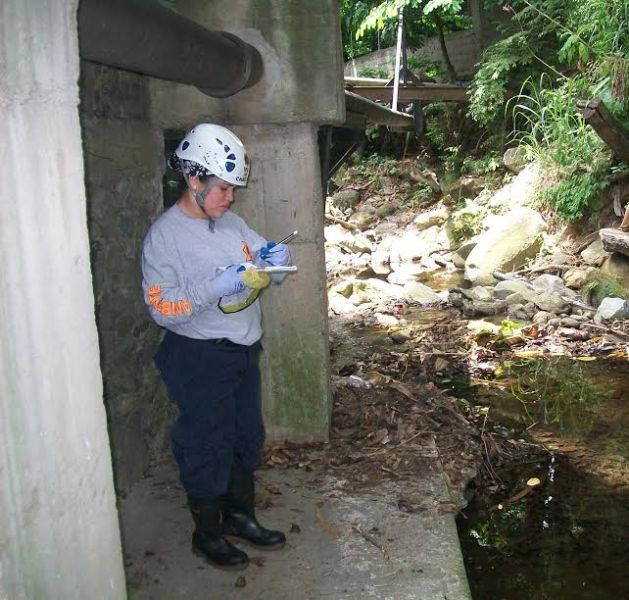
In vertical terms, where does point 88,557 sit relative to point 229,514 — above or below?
above

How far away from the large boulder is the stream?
16.5 ft

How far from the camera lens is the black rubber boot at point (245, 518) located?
3.92m

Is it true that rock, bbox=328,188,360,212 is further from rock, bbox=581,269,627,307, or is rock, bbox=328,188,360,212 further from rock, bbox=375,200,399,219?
rock, bbox=581,269,627,307

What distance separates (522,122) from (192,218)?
13.8 meters

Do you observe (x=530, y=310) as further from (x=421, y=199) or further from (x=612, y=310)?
(x=421, y=199)


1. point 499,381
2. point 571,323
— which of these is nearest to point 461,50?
point 571,323

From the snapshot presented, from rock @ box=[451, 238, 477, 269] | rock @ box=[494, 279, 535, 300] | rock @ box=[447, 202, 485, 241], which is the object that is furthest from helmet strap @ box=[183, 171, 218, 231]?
rock @ box=[447, 202, 485, 241]

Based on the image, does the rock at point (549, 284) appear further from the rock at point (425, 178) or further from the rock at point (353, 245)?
the rock at point (425, 178)

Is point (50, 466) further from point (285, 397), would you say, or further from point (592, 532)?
point (592, 532)

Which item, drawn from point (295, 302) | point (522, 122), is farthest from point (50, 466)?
point (522, 122)

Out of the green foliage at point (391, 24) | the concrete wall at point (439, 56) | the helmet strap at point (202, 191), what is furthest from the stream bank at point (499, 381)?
the green foliage at point (391, 24)

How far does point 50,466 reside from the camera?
5.96ft

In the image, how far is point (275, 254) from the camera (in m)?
3.69

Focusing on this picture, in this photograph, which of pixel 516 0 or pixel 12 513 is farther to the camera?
pixel 516 0
